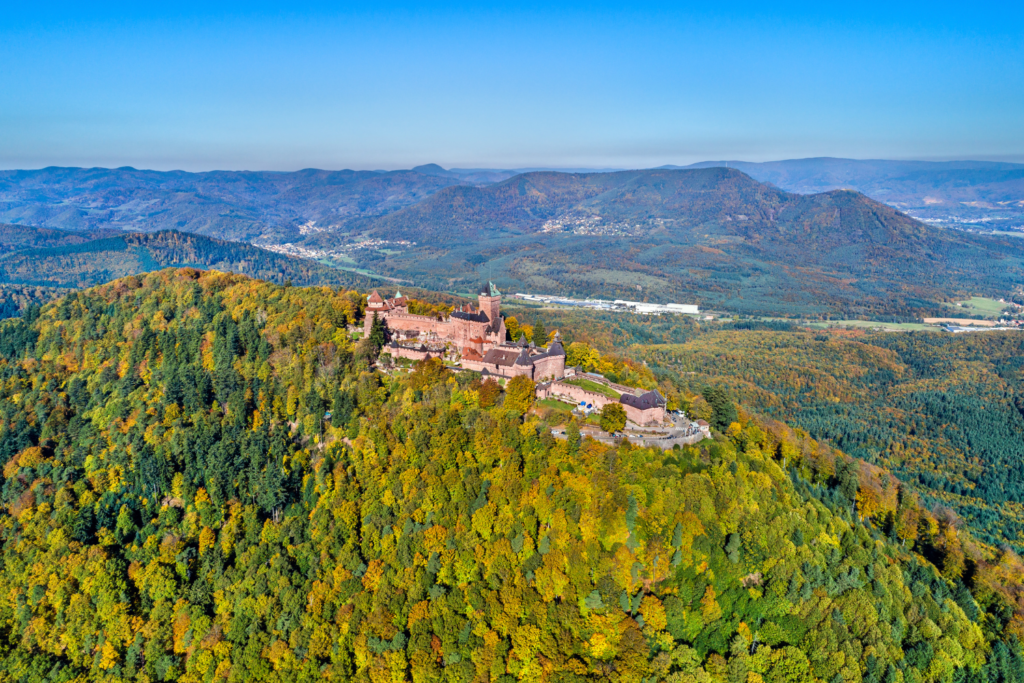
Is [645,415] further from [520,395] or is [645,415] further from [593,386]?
[520,395]

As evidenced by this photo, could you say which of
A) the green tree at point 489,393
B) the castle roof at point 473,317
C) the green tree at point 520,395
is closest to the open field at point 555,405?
the green tree at point 520,395

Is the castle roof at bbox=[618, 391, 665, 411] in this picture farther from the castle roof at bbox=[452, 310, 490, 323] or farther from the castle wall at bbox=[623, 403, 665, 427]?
the castle roof at bbox=[452, 310, 490, 323]

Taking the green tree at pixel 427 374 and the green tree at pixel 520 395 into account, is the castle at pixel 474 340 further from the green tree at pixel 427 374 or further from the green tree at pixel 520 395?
the green tree at pixel 427 374

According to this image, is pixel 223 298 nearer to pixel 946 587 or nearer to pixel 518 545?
pixel 518 545

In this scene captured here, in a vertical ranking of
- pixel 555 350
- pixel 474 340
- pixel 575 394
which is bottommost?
pixel 575 394

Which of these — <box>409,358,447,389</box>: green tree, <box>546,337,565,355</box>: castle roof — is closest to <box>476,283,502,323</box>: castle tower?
<box>546,337,565,355</box>: castle roof

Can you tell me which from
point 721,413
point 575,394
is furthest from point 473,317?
point 721,413
